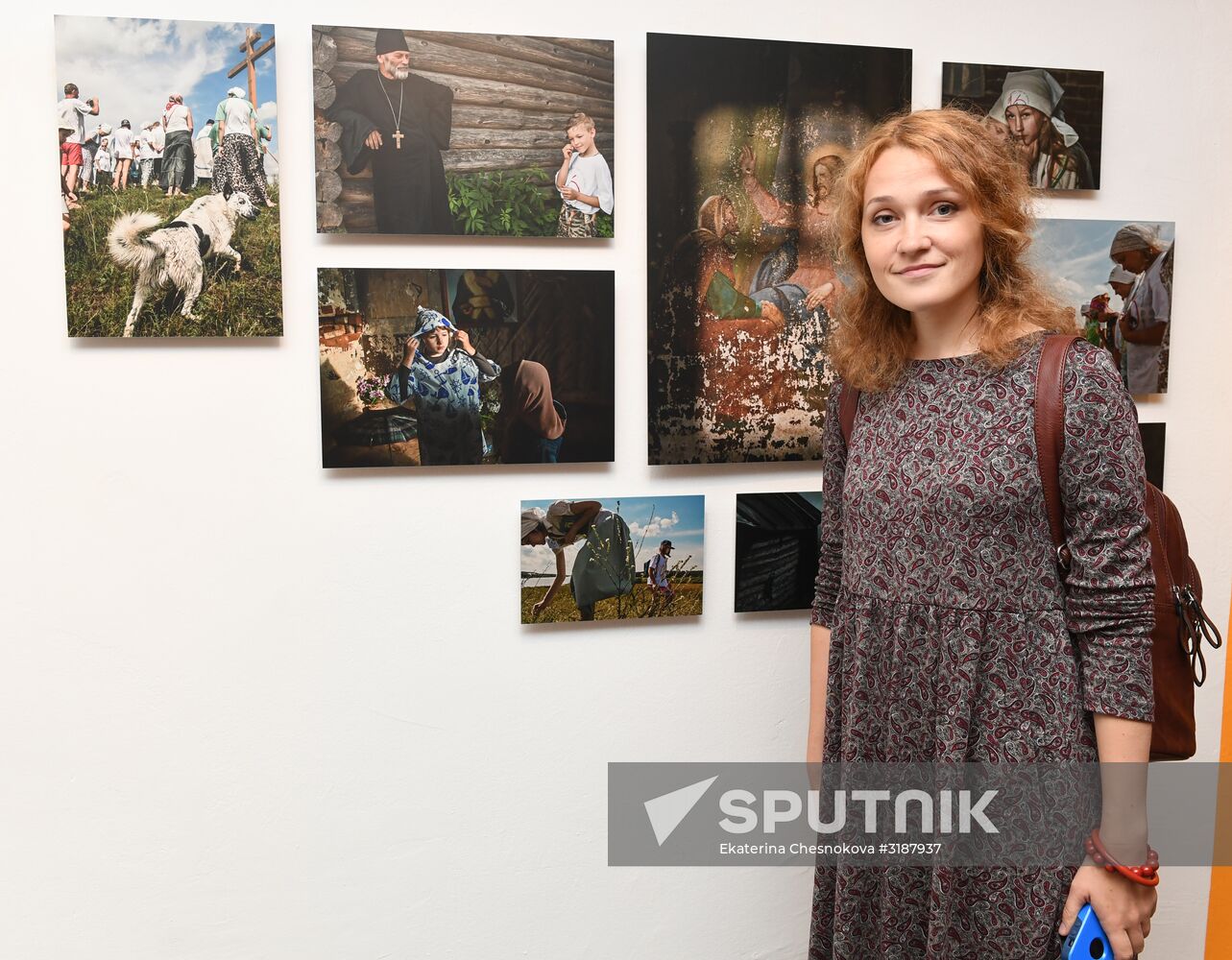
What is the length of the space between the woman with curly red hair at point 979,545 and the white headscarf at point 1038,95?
0.44 metres

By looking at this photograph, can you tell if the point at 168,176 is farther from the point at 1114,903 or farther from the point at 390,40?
the point at 1114,903

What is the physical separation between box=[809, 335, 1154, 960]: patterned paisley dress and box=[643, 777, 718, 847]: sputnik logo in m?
0.38

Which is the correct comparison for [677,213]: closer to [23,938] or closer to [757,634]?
[757,634]

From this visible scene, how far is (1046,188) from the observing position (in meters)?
1.50

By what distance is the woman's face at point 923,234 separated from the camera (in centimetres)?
108

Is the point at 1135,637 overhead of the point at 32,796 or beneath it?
overhead

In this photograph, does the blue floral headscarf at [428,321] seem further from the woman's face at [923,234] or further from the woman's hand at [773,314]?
the woman's face at [923,234]

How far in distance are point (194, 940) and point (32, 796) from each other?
297mm

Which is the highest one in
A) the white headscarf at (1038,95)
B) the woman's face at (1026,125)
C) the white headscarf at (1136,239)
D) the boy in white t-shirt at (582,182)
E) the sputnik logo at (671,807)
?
the white headscarf at (1038,95)

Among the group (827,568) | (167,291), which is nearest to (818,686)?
(827,568)

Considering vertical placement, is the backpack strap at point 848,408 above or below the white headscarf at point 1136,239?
below

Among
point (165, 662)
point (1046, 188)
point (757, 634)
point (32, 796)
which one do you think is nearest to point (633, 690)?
point (757, 634)

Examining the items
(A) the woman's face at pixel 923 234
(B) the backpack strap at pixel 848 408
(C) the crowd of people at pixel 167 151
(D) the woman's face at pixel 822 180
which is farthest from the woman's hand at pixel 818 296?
(C) the crowd of people at pixel 167 151

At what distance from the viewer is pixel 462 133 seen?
1332mm
